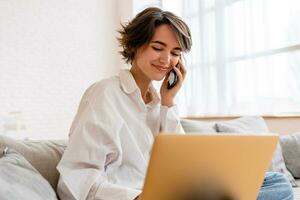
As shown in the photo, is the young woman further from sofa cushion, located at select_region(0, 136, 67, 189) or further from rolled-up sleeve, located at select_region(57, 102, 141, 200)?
sofa cushion, located at select_region(0, 136, 67, 189)

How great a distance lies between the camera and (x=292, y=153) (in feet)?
8.04

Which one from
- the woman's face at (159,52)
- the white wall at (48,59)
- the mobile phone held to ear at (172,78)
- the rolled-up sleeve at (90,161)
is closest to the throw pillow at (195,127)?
the mobile phone held to ear at (172,78)

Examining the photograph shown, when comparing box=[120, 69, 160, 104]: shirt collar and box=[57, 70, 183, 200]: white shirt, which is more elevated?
box=[120, 69, 160, 104]: shirt collar

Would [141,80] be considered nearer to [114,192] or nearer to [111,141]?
[111,141]

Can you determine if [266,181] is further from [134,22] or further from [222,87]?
[222,87]

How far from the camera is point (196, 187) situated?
0.77 meters

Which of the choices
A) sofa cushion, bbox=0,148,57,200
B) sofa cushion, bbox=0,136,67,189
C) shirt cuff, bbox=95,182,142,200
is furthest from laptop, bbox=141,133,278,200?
sofa cushion, bbox=0,136,67,189

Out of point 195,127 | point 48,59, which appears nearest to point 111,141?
point 195,127

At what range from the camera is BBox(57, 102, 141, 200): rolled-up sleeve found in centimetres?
106

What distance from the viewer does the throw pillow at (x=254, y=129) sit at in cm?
233

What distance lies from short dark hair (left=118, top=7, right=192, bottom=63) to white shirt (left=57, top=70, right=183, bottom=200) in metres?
0.13

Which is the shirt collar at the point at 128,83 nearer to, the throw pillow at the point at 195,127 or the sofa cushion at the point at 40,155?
the sofa cushion at the point at 40,155

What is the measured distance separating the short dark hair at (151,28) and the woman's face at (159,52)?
2 cm

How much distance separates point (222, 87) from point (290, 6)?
93 cm
